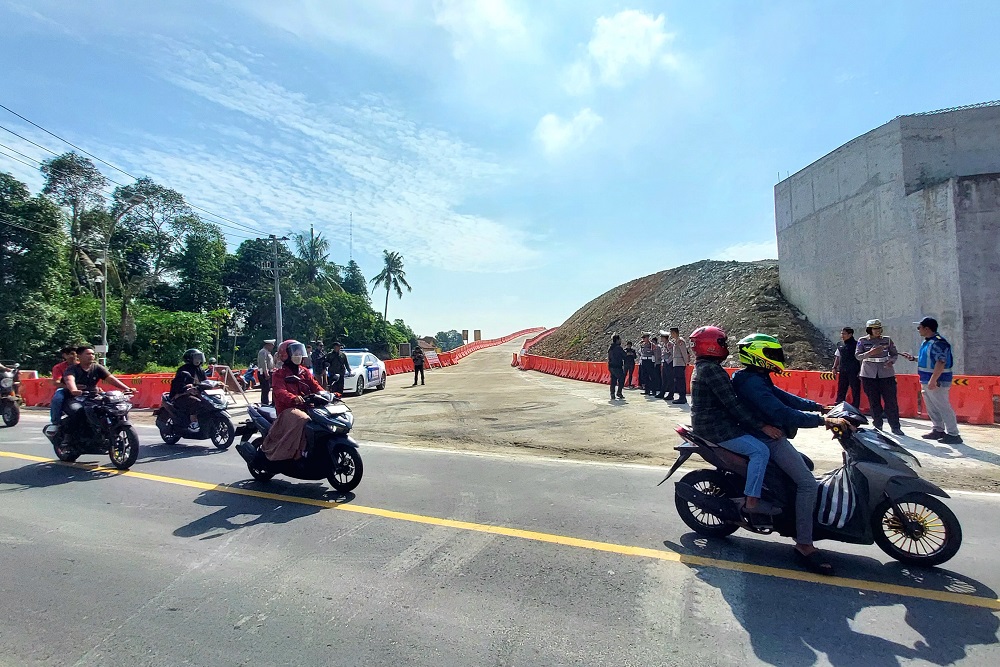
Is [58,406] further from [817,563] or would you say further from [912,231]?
[912,231]

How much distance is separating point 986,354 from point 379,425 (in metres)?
16.3

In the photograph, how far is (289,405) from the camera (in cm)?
609

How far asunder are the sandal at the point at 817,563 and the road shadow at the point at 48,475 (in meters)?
7.89

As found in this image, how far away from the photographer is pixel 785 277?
25031mm

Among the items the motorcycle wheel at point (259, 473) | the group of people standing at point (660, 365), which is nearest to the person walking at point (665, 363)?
the group of people standing at point (660, 365)

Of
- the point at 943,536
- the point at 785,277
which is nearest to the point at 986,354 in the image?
the point at 785,277

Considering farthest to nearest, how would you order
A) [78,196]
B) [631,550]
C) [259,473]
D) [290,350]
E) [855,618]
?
[78,196] < [259,473] < [290,350] < [631,550] < [855,618]

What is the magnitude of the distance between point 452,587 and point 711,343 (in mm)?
2586

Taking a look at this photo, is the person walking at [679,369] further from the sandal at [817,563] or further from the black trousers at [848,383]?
the sandal at [817,563]

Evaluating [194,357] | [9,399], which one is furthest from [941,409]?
[9,399]

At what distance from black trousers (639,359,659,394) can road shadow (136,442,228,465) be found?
10.5 metres

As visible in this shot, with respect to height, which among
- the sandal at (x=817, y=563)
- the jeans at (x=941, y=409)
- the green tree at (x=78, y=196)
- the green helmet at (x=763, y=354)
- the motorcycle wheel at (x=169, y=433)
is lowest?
the sandal at (x=817, y=563)

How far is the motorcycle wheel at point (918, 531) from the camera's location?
3803mm

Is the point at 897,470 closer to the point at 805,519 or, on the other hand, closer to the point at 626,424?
the point at 805,519
